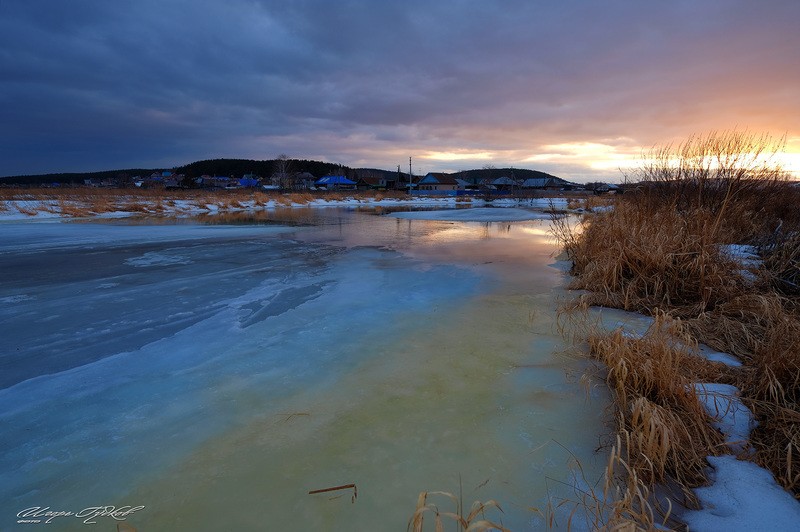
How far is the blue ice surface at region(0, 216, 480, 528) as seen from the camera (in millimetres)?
2098

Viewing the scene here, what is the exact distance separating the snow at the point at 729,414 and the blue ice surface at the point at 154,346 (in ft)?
8.27

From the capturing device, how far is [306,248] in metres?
9.34

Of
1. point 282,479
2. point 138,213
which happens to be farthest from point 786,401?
point 138,213

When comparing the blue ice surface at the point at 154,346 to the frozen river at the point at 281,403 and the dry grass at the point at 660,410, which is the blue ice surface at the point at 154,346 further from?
the dry grass at the point at 660,410

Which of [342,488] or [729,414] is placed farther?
[729,414]

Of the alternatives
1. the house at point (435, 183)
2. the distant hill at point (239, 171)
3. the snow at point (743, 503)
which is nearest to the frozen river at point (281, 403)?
the snow at point (743, 503)

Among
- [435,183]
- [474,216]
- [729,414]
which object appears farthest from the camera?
[435,183]

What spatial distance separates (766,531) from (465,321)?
277cm

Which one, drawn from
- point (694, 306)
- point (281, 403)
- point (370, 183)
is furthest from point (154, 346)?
point (370, 183)

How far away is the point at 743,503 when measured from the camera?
1.71 metres

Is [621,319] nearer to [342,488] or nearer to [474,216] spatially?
[342,488]

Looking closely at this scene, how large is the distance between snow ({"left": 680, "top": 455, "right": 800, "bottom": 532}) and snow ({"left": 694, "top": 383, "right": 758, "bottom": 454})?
0.20m

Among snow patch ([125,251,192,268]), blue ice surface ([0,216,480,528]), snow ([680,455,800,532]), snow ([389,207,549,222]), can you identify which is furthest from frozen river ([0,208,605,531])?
snow ([389,207,549,222])

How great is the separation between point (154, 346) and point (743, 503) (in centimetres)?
428
